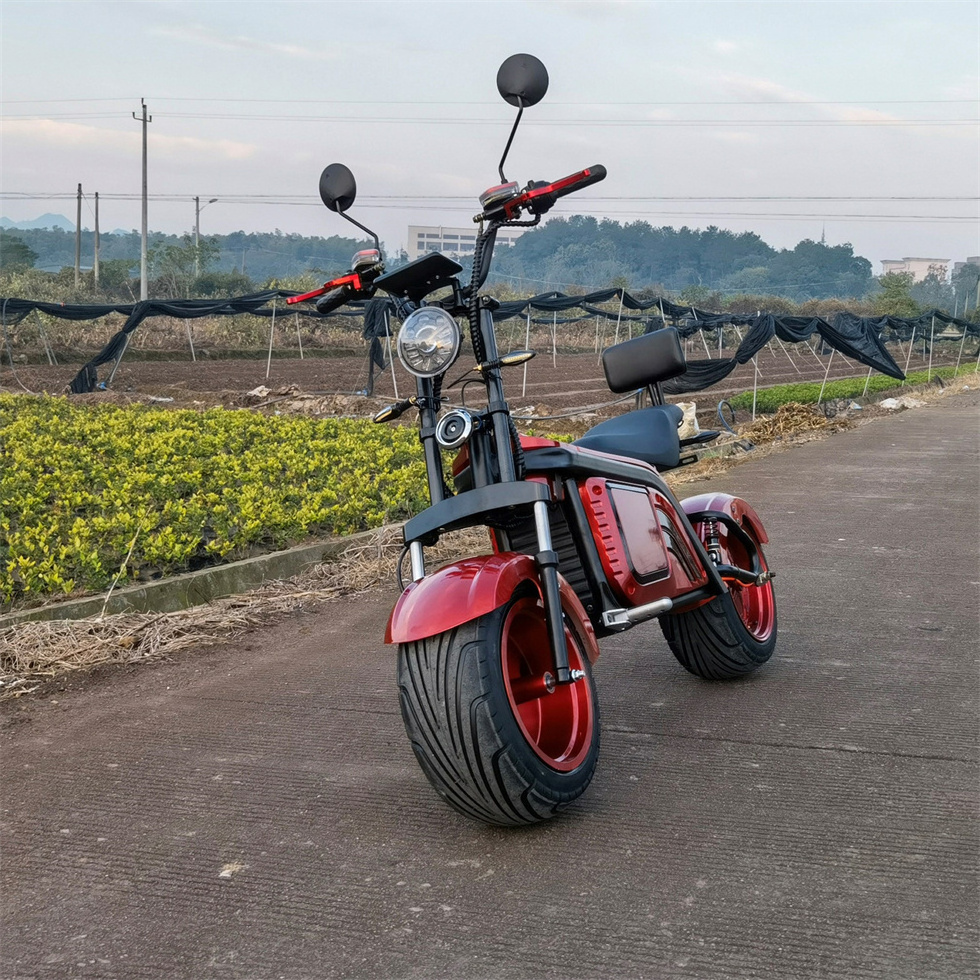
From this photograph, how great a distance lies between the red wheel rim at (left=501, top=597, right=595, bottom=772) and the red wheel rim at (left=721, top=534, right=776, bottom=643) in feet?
5.41

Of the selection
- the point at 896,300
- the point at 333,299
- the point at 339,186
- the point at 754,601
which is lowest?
the point at 754,601

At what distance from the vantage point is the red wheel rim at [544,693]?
359cm

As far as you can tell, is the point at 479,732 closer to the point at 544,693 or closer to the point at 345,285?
the point at 544,693

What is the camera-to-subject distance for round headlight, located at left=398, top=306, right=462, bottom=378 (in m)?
3.41

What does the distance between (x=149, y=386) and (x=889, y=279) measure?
2446 inches

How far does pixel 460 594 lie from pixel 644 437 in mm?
1413

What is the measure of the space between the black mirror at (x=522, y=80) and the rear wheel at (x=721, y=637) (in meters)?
Result: 2.03

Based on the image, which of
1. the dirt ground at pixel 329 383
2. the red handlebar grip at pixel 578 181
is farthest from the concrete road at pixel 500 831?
the dirt ground at pixel 329 383

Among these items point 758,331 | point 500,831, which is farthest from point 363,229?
point 758,331

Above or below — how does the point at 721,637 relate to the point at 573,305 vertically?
below

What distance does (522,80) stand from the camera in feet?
11.5

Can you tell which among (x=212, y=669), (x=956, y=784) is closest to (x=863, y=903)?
(x=956, y=784)

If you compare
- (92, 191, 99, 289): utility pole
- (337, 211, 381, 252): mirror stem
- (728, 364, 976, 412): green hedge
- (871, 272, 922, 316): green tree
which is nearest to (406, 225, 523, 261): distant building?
(337, 211, 381, 252): mirror stem

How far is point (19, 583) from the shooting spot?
6.56 metres
